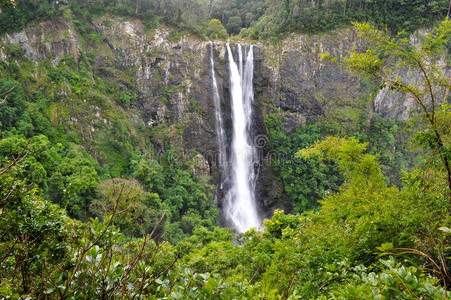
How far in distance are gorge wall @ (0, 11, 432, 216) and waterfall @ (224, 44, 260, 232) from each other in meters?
0.79

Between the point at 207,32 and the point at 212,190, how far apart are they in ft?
53.0

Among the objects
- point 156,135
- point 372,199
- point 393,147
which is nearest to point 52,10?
point 156,135

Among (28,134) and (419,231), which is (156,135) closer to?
(28,134)

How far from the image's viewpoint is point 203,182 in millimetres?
20156

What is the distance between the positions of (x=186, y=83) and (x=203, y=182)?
30.3ft

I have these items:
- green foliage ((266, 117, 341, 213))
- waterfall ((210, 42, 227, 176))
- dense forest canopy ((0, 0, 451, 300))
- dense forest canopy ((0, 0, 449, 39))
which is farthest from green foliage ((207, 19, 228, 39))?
green foliage ((266, 117, 341, 213))

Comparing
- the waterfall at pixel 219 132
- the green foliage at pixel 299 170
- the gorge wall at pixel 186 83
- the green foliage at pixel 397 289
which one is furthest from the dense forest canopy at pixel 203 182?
the waterfall at pixel 219 132

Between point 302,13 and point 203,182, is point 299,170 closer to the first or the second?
point 203,182

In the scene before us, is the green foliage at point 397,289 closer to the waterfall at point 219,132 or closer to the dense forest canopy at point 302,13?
the waterfall at point 219,132

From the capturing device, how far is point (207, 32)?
82.6 feet

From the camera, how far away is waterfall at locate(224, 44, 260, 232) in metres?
21.4

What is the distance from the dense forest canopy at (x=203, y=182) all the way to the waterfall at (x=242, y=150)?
252cm

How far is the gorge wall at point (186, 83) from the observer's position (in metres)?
18.5

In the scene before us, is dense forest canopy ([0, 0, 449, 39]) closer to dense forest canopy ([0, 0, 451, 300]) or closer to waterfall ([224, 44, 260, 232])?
dense forest canopy ([0, 0, 451, 300])
